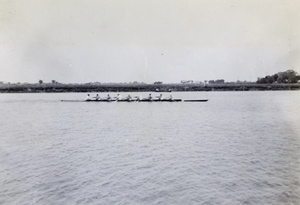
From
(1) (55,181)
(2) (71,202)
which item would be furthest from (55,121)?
(2) (71,202)

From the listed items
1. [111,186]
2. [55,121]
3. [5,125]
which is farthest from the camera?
[55,121]

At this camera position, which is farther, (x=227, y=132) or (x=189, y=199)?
(x=227, y=132)

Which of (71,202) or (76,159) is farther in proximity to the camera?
(76,159)

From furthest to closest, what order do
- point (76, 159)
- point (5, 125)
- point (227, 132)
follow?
1. point (5, 125)
2. point (227, 132)
3. point (76, 159)

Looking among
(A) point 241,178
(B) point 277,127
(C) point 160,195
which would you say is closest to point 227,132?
(B) point 277,127

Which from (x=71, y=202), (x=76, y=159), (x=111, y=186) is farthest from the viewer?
(x=76, y=159)

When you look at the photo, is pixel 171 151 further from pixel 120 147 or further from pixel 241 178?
pixel 241 178

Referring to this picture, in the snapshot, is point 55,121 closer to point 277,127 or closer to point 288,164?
point 277,127

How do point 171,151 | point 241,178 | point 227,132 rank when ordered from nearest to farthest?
1. point 241,178
2. point 171,151
3. point 227,132
